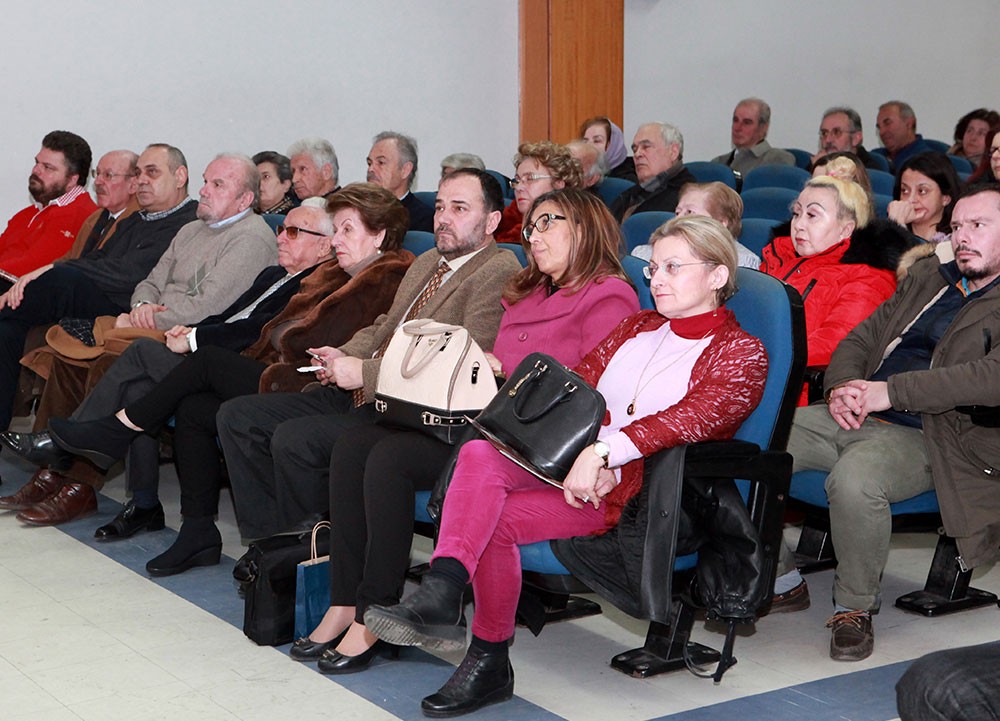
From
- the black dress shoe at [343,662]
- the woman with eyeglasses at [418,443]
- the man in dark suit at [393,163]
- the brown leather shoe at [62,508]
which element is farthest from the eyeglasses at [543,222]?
the man in dark suit at [393,163]

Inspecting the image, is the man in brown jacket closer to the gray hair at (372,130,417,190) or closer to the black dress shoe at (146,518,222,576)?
the black dress shoe at (146,518,222,576)

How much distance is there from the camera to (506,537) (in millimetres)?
A: 2648

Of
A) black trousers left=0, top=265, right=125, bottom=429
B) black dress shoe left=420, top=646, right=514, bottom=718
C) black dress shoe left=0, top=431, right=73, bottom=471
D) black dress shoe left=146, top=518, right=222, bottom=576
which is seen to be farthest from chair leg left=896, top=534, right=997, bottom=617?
black trousers left=0, top=265, right=125, bottom=429

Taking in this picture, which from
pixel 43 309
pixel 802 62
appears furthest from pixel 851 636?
pixel 802 62

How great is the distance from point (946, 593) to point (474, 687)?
1.34m

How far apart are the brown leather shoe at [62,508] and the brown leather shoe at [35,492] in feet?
0.20

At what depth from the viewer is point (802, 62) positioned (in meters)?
9.43

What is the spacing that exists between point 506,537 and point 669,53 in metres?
6.74

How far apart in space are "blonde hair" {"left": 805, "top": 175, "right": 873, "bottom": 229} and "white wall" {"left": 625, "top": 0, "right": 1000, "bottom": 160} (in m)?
5.00

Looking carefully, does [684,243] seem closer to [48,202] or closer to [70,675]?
[70,675]

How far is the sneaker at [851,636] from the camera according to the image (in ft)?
9.71

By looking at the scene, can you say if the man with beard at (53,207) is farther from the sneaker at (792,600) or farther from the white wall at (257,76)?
the sneaker at (792,600)

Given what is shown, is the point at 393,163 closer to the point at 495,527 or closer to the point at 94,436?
the point at 94,436

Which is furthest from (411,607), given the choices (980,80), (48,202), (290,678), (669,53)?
(980,80)
